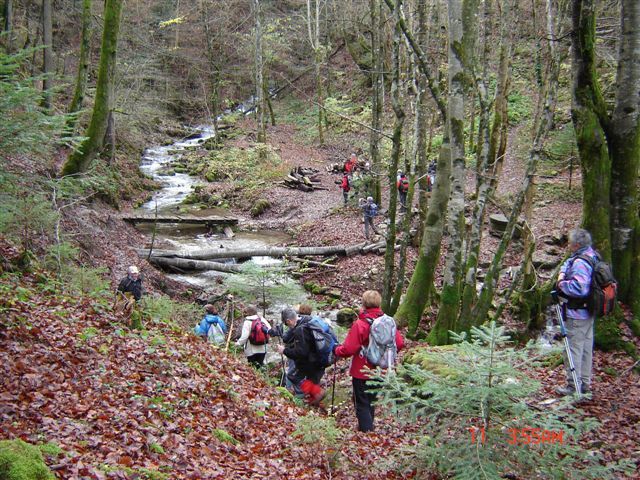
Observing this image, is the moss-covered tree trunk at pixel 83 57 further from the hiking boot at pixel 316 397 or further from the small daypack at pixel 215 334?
the hiking boot at pixel 316 397

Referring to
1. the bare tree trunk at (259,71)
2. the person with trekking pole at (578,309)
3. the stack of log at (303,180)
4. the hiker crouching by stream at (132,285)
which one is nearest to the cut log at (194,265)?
the hiker crouching by stream at (132,285)

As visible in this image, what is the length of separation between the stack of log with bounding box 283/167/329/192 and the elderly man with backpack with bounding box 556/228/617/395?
2122 cm

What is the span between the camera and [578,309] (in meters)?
5.59

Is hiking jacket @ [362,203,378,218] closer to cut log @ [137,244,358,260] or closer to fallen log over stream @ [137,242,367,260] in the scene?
fallen log over stream @ [137,242,367,260]

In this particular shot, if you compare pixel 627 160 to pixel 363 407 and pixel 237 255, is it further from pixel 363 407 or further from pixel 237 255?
pixel 237 255

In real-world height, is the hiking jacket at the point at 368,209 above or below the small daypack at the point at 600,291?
below

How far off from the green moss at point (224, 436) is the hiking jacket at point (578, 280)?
410 centimetres

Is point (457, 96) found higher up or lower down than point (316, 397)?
higher up

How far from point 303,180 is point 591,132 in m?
20.7

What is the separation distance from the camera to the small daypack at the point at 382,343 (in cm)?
563

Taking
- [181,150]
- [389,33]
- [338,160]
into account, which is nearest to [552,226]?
[389,33]

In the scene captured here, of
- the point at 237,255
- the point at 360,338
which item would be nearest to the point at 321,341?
Answer: the point at 360,338

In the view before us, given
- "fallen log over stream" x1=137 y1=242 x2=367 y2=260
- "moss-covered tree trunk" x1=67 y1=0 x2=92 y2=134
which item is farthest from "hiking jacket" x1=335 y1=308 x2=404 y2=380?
"moss-covered tree trunk" x1=67 y1=0 x2=92 y2=134

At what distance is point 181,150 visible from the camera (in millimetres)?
→ 34469
